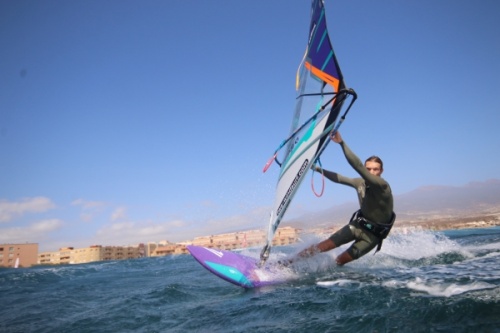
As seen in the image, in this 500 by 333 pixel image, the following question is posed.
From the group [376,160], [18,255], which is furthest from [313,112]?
[18,255]

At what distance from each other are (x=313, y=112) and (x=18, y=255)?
106m

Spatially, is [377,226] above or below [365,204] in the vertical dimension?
below

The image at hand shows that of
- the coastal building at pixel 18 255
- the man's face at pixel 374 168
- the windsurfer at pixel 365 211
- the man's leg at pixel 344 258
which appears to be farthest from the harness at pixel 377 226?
the coastal building at pixel 18 255

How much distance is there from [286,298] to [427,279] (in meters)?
2.21

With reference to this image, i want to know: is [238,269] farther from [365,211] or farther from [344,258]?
[365,211]

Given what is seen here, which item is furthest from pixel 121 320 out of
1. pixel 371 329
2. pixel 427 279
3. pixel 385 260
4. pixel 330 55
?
pixel 385 260

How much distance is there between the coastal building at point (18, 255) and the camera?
7700cm

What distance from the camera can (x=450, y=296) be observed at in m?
3.10

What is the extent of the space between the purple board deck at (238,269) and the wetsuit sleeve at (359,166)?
290cm

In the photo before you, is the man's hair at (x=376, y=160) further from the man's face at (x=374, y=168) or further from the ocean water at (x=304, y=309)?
the ocean water at (x=304, y=309)

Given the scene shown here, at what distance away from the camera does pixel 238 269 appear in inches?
236

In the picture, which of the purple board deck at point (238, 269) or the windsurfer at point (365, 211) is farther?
the purple board deck at point (238, 269)

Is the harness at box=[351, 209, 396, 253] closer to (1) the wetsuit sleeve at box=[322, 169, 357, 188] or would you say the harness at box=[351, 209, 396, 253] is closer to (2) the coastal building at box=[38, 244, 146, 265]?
(1) the wetsuit sleeve at box=[322, 169, 357, 188]

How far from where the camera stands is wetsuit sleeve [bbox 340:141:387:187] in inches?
172
